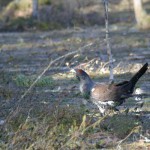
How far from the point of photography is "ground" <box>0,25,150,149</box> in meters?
7.63

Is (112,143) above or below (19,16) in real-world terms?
above

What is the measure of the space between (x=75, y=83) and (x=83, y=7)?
1110 inches

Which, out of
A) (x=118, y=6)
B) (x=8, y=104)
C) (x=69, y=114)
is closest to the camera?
(x=69, y=114)

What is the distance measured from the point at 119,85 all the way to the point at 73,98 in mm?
2673

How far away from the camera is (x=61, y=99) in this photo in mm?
9328

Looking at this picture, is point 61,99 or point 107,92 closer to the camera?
point 61,99

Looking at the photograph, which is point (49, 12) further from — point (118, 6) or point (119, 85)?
point (119, 85)

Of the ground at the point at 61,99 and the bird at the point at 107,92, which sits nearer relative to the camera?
the ground at the point at 61,99

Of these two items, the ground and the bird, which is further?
the bird

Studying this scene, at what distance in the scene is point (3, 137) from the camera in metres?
8.11

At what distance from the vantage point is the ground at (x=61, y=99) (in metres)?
7.63

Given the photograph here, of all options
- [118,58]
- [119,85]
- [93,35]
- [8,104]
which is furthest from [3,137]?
[93,35]

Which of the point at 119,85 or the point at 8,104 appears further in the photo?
the point at 8,104

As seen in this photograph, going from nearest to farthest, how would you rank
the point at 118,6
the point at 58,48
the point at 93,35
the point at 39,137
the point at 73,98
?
1. the point at 39,137
2. the point at 73,98
3. the point at 58,48
4. the point at 93,35
5. the point at 118,6
